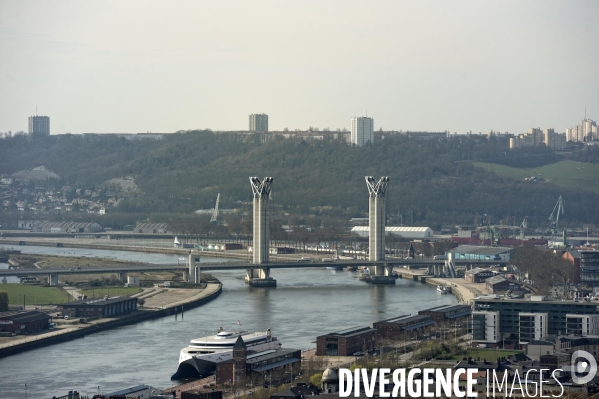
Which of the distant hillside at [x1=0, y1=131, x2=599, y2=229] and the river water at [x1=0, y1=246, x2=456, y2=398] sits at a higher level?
the distant hillside at [x1=0, y1=131, x2=599, y2=229]

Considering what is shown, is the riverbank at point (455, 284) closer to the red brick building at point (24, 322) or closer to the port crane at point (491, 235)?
the port crane at point (491, 235)

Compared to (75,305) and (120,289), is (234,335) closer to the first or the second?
(75,305)

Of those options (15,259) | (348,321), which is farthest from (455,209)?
(348,321)

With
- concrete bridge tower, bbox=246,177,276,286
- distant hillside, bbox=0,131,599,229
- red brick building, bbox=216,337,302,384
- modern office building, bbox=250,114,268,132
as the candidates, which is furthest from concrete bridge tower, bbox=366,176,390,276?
modern office building, bbox=250,114,268,132

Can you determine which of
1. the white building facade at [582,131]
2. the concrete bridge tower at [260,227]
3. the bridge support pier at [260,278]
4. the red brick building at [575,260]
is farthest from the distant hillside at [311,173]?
the bridge support pier at [260,278]

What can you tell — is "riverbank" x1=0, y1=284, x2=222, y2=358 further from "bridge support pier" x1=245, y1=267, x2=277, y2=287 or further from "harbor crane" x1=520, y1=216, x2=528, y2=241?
"harbor crane" x1=520, y1=216, x2=528, y2=241

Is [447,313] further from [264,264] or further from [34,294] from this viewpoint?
[264,264]
